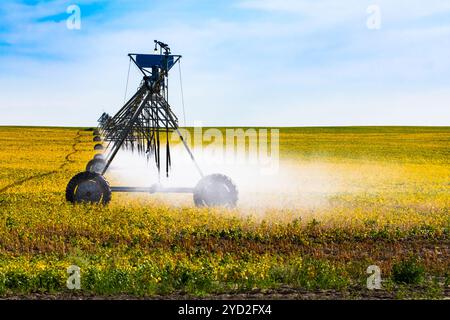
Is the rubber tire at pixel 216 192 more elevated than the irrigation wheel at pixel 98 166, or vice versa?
the irrigation wheel at pixel 98 166

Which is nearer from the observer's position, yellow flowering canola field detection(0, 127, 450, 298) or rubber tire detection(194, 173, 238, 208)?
yellow flowering canola field detection(0, 127, 450, 298)

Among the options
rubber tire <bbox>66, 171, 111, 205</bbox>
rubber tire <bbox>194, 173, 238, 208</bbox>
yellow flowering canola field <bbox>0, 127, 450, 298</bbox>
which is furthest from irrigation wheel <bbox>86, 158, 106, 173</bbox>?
rubber tire <bbox>194, 173, 238, 208</bbox>

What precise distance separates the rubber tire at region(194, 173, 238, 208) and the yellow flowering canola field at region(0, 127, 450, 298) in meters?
0.56

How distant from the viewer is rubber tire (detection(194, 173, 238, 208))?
2133 cm

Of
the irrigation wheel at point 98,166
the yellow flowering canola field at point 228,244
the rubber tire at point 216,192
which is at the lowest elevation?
the yellow flowering canola field at point 228,244

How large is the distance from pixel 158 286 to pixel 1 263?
4.15m

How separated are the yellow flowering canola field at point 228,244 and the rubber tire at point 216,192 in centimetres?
56

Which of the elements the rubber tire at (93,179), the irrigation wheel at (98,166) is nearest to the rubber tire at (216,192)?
the rubber tire at (93,179)

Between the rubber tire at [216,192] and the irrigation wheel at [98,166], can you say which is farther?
the irrigation wheel at [98,166]

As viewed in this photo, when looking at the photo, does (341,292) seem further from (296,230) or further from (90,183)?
(90,183)

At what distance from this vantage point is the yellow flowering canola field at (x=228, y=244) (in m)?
11.5

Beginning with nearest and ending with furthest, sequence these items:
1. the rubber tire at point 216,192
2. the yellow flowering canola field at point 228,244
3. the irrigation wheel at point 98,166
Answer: the yellow flowering canola field at point 228,244 < the rubber tire at point 216,192 < the irrigation wheel at point 98,166

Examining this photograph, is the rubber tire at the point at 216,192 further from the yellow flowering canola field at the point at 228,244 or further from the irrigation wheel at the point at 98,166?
the irrigation wheel at the point at 98,166

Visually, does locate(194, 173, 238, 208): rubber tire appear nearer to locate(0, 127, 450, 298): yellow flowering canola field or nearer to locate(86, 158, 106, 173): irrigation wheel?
locate(0, 127, 450, 298): yellow flowering canola field
